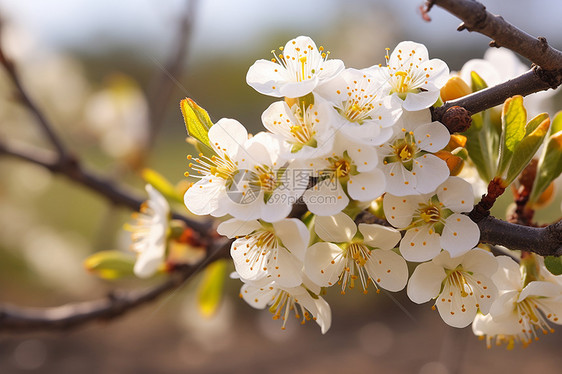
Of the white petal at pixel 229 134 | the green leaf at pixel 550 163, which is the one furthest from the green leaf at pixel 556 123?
the white petal at pixel 229 134

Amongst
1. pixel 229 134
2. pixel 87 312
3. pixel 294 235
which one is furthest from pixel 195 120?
pixel 87 312

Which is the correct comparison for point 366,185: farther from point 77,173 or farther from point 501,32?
point 77,173

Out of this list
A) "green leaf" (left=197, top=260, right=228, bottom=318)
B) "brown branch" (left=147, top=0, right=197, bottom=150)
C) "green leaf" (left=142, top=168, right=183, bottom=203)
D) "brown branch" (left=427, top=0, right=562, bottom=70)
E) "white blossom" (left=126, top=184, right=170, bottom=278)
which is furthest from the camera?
"brown branch" (left=147, top=0, right=197, bottom=150)

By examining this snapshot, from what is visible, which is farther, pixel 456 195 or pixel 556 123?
pixel 556 123

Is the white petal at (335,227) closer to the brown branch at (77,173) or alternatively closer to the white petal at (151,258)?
the white petal at (151,258)

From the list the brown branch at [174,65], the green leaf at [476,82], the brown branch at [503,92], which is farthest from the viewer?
the brown branch at [174,65]

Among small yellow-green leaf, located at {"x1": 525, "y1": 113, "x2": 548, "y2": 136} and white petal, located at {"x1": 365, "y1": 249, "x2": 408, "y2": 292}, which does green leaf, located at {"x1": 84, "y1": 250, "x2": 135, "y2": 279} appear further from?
small yellow-green leaf, located at {"x1": 525, "y1": 113, "x2": 548, "y2": 136}

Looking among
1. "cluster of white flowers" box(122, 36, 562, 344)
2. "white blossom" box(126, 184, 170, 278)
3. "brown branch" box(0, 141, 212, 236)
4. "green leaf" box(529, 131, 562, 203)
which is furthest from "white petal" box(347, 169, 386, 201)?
"brown branch" box(0, 141, 212, 236)
